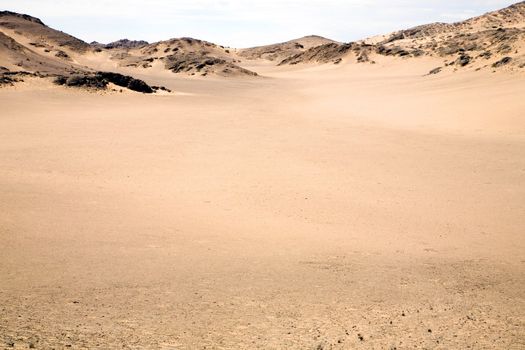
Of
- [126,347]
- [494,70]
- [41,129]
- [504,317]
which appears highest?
[494,70]

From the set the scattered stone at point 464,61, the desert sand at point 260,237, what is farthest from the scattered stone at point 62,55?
the desert sand at point 260,237

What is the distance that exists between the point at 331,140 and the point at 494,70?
840 inches

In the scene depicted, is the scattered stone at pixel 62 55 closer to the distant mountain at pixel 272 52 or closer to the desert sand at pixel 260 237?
the distant mountain at pixel 272 52

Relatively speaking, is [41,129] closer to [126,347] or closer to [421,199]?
[421,199]

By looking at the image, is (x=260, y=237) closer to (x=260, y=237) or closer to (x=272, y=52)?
(x=260, y=237)

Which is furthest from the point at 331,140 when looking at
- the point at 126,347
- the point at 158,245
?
the point at 126,347

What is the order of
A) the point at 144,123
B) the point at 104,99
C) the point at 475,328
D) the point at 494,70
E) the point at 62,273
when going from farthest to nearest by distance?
the point at 494,70 < the point at 104,99 < the point at 144,123 < the point at 62,273 < the point at 475,328

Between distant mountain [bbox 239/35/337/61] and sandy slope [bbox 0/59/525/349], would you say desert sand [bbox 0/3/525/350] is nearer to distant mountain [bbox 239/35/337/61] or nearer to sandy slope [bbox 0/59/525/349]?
sandy slope [bbox 0/59/525/349]

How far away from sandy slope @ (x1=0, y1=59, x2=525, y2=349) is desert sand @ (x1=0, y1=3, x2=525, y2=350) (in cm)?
3

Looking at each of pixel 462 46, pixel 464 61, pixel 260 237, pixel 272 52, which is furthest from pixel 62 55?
pixel 260 237

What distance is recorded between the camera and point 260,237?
22.4ft

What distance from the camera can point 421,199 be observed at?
9086 mm

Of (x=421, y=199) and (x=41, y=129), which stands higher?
(x=41, y=129)

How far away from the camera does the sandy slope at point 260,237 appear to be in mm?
4066
